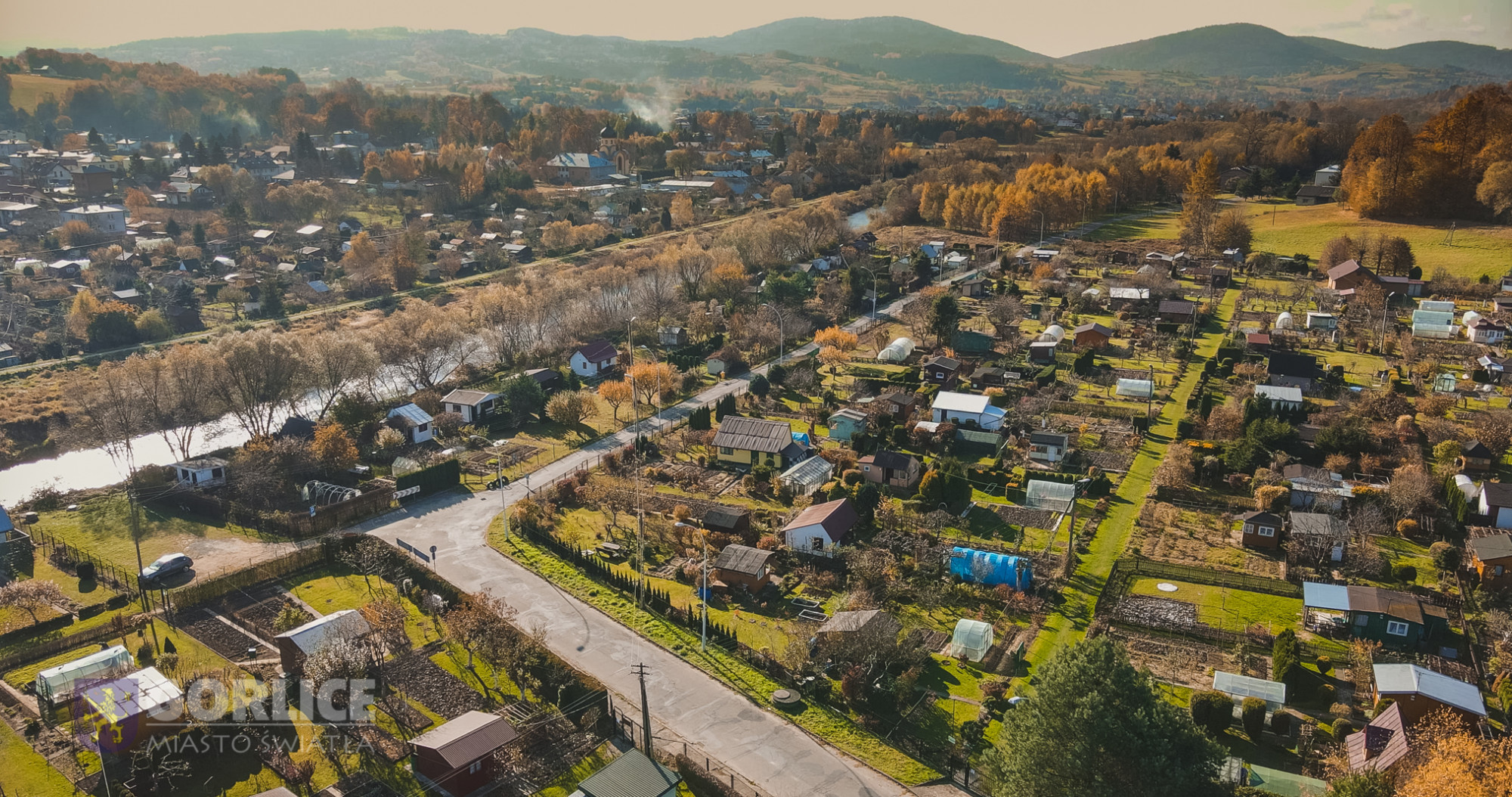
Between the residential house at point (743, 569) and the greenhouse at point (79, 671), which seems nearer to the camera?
the greenhouse at point (79, 671)

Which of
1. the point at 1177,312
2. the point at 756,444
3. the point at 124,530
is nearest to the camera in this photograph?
the point at 124,530

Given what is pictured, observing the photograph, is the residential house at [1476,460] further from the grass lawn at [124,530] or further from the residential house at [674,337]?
the grass lawn at [124,530]

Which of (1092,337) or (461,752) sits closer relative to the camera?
(461,752)

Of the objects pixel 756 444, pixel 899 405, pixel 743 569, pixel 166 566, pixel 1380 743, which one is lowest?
pixel 166 566

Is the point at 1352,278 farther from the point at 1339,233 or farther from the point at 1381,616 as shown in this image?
the point at 1381,616

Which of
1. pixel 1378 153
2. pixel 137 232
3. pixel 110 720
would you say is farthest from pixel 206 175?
pixel 1378 153

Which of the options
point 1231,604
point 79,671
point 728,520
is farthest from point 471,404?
point 1231,604

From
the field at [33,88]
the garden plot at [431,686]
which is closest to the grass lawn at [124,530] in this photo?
the garden plot at [431,686]
